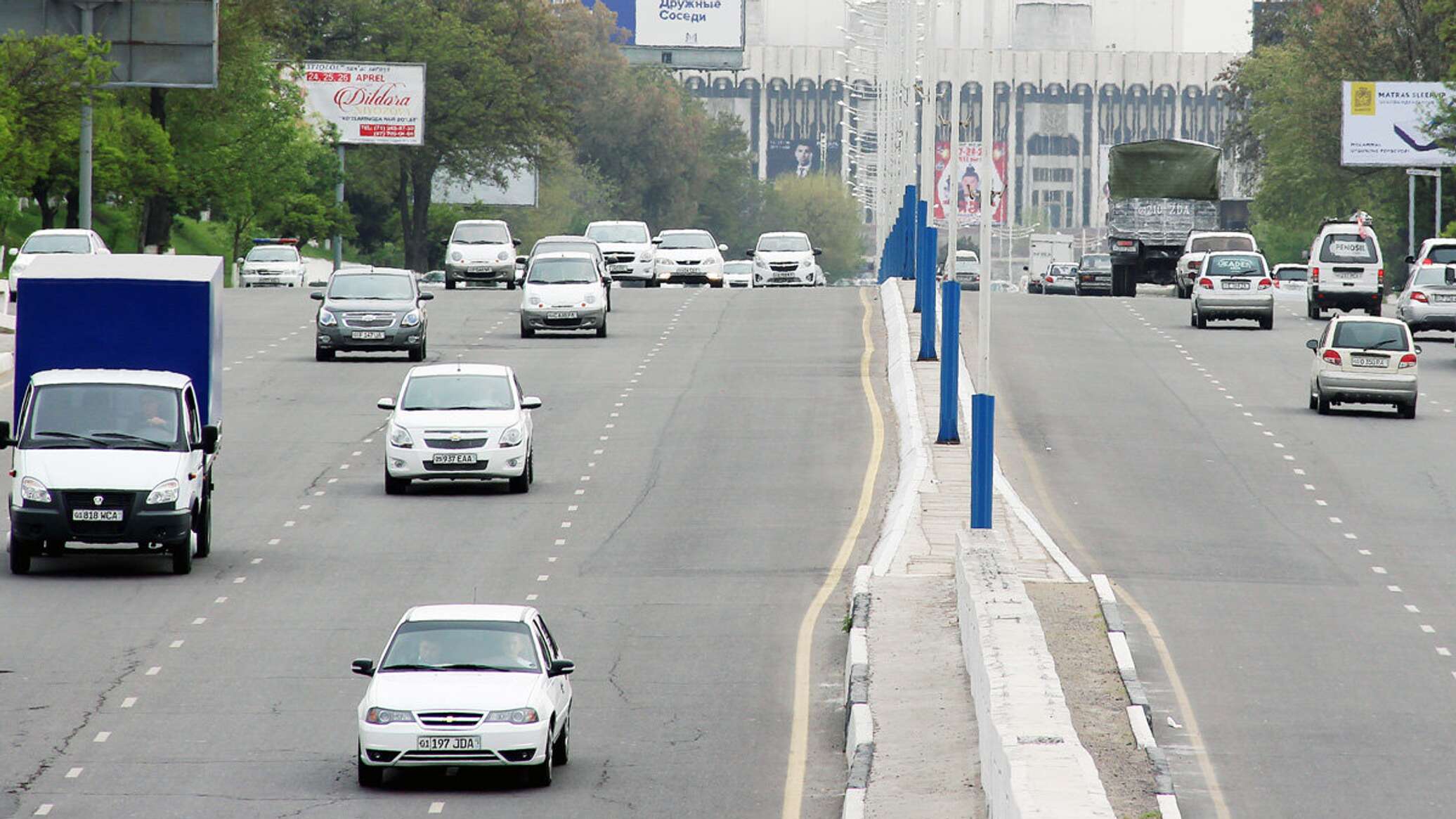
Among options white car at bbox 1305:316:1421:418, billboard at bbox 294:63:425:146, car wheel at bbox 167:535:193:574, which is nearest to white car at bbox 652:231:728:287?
billboard at bbox 294:63:425:146

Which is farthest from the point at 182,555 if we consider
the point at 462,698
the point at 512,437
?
the point at 462,698

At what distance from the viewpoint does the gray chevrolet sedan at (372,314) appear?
137 feet

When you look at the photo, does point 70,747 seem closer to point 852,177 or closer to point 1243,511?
point 1243,511

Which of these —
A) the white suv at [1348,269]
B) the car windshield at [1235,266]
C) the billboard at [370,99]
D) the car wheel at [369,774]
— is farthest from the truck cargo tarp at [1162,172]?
the car wheel at [369,774]

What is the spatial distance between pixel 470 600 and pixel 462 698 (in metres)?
6.83

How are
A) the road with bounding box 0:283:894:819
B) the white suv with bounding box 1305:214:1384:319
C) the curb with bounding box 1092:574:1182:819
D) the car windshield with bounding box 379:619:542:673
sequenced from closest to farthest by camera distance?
the curb with bounding box 1092:574:1182:819 < the car windshield with bounding box 379:619:542:673 < the road with bounding box 0:283:894:819 < the white suv with bounding box 1305:214:1384:319

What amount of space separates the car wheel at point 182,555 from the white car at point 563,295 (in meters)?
24.9

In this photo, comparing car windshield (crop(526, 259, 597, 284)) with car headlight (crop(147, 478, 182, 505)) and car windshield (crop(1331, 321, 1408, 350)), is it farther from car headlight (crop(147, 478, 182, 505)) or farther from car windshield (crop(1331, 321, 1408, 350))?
car headlight (crop(147, 478, 182, 505))

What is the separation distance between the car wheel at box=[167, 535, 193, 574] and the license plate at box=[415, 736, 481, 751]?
340 inches

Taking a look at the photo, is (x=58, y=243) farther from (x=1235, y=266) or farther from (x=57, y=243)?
(x=1235, y=266)

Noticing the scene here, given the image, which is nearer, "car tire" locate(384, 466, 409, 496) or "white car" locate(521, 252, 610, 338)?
"car tire" locate(384, 466, 409, 496)

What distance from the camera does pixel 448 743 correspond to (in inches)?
553

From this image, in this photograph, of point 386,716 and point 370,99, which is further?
point 370,99

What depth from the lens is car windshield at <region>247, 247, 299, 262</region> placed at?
73125 millimetres
